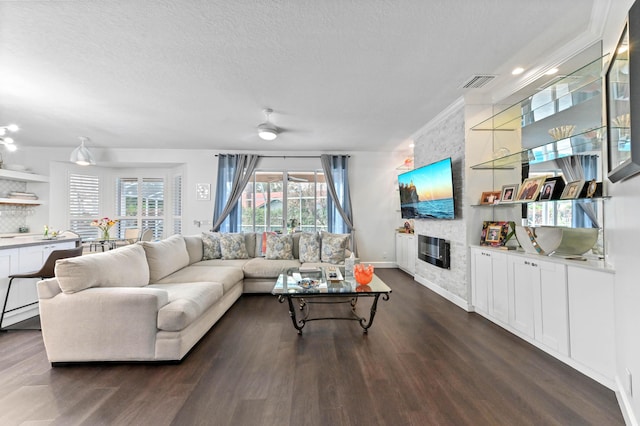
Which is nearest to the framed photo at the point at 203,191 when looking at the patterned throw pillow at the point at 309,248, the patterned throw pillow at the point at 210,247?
the patterned throw pillow at the point at 210,247

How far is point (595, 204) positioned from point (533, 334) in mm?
1242

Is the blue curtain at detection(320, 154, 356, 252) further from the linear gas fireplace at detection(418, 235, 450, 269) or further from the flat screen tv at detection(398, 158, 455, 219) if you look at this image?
the linear gas fireplace at detection(418, 235, 450, 269)

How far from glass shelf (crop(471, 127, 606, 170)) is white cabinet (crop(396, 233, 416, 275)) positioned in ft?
7.02

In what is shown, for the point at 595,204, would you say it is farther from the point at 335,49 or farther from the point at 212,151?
the point at 212,151

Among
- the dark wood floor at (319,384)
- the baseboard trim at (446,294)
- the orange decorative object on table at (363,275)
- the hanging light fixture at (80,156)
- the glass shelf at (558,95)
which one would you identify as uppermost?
the glass shelf at (558,95)

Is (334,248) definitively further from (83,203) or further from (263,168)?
(83,203)

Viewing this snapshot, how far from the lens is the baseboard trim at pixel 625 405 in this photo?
140cm

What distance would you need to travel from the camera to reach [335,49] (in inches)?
88.2

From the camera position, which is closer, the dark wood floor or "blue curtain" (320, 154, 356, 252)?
the dark wood floor

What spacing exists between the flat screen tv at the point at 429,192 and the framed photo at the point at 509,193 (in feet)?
1.94

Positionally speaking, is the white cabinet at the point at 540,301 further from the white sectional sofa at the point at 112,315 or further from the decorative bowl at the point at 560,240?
the white sectional sofa at the point at 112,315

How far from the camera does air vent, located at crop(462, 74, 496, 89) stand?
8.84 ft

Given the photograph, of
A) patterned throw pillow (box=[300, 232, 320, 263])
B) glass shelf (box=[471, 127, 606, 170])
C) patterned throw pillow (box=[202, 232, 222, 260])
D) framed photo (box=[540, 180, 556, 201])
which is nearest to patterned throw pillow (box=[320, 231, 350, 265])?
patterned throw pillow (box=[300, 232, 320, 263])

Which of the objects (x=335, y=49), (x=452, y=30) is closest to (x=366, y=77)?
(x=335, y=49)
